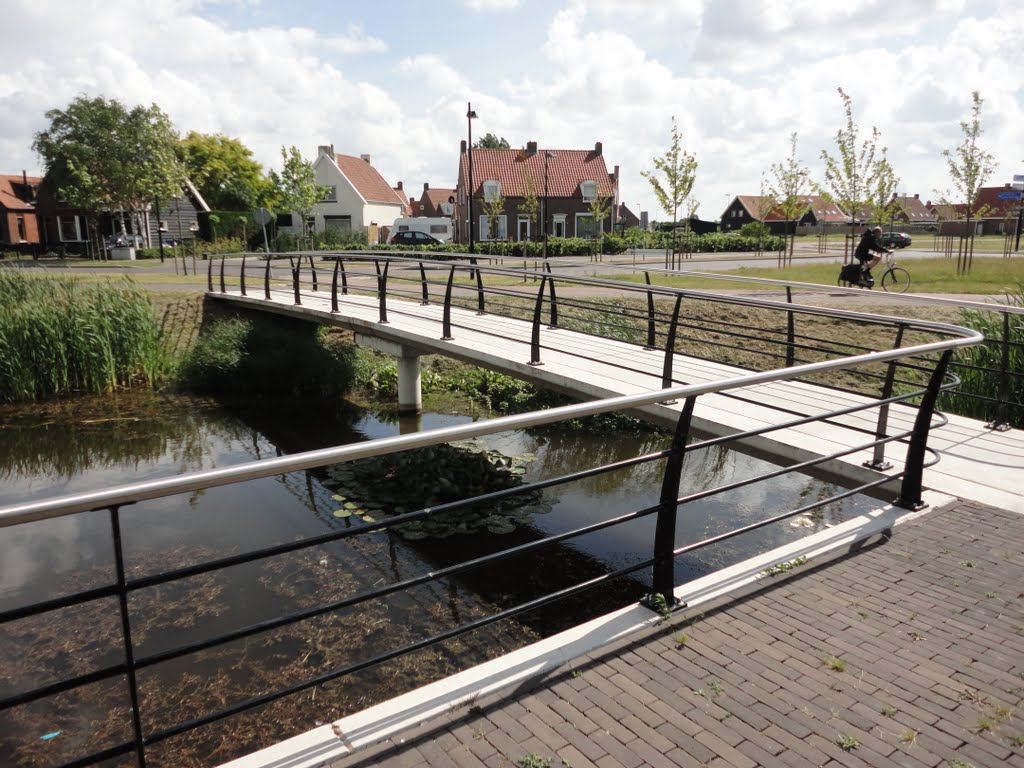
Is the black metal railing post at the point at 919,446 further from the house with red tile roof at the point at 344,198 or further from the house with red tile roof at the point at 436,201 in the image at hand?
the house with red tile roof at the point at 436,201

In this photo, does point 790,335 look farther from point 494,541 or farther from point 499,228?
point 499,228

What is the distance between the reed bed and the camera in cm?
1431

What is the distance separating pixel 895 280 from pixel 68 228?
4774 centimetres

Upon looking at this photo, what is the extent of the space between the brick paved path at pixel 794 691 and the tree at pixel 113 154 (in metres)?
37.4

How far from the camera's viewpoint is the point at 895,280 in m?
19.4

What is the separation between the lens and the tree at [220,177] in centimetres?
4831

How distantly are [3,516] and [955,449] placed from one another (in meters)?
6.37

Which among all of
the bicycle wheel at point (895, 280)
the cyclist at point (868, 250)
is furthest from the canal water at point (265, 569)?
the bicycle wheel at point (895, 280)

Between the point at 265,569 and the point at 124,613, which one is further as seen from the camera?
the point at 265,569

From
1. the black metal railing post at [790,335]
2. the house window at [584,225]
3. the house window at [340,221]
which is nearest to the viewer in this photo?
the black metal railing post at [790,335]

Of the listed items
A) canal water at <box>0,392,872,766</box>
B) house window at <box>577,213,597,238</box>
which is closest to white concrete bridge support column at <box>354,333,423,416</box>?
canal water at <box>0,392,872,766</box>

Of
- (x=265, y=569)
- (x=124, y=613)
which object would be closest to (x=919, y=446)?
(x=124, y=613)

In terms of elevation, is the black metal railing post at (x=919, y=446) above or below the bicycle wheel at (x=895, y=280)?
below

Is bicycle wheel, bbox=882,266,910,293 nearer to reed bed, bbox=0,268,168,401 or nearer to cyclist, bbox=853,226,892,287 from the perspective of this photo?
cyclist, bbox=853,226,892,287
